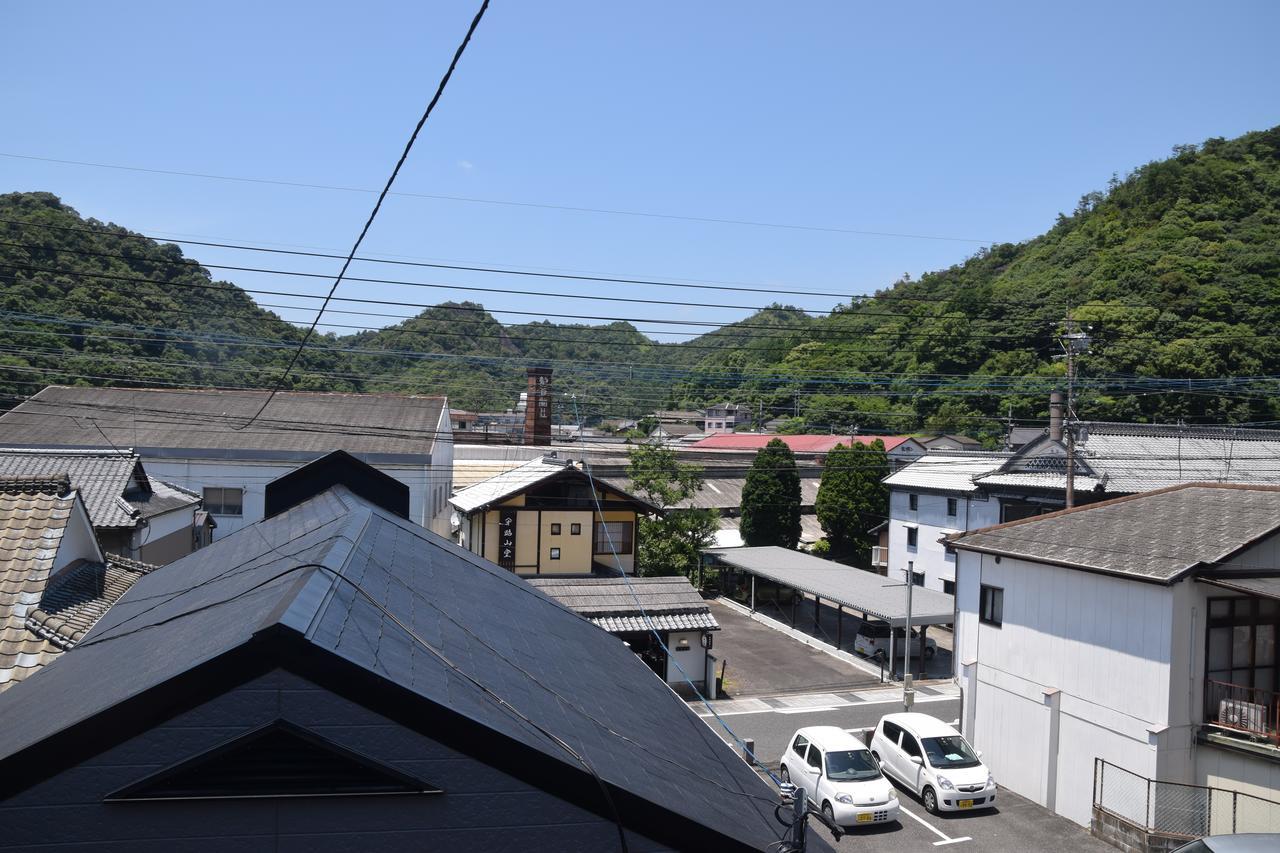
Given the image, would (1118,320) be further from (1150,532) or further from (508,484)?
(508,484)

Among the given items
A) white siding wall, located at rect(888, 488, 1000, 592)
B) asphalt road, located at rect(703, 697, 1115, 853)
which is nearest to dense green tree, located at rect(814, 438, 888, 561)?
white siding wall, located at rect(888, 488, 1000, 592)

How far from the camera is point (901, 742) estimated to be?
13875 millimetres

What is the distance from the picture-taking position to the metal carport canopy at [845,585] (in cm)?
2022

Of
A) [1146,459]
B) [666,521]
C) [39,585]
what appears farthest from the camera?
[666,521]

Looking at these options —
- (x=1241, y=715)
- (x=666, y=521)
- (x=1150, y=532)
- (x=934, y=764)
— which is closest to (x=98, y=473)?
(x=666, y=521)

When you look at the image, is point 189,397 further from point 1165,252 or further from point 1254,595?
point 1165,252

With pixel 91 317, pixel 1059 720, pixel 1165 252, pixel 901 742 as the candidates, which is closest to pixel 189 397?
pixel 91 317

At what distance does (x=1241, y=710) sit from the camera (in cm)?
1153

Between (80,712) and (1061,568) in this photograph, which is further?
(1061,568)

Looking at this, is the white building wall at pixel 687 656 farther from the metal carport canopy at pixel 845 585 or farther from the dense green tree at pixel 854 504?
the dense green tree at pixel 854 504

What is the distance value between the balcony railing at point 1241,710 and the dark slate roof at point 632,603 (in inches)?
391

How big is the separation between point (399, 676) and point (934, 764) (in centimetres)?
1277

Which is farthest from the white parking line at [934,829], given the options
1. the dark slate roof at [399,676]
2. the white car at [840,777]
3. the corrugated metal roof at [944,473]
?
the corrugated metal roof at [944,473]

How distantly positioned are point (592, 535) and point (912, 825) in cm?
1528
